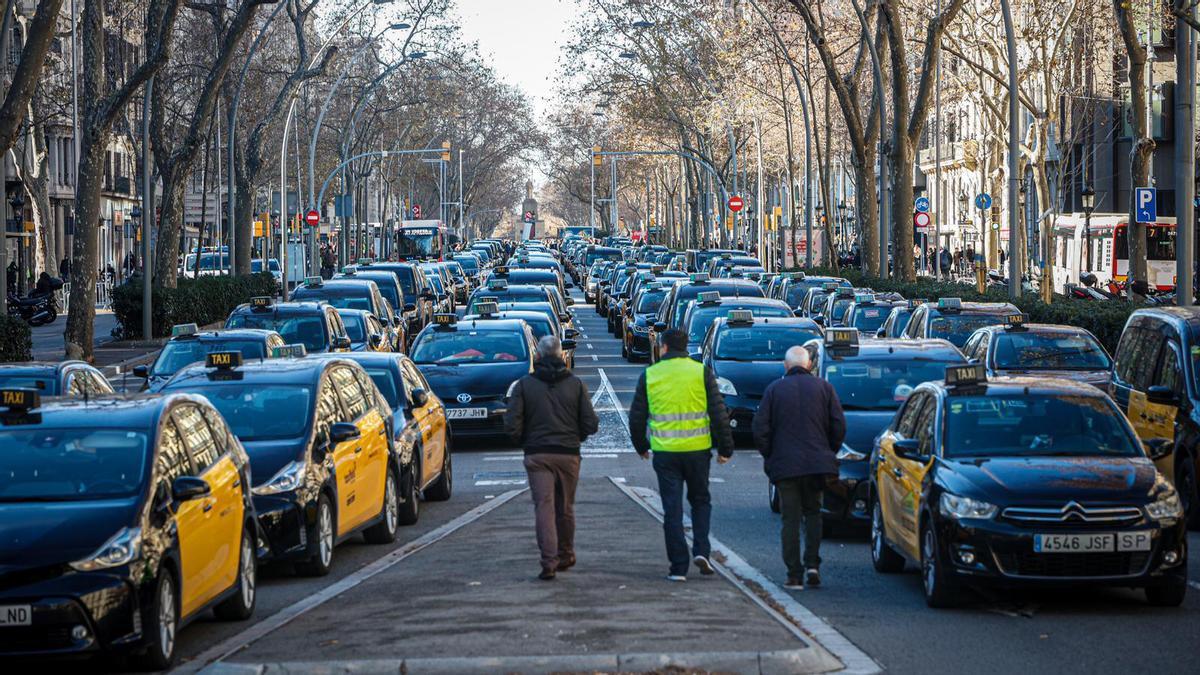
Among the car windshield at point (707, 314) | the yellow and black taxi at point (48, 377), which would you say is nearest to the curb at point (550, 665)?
the yellow and black taxi at point (48, 377)

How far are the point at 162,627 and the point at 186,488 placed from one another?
872 mm

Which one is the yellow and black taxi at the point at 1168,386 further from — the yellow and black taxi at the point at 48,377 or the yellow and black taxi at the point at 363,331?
the yellow and black taxi at the point at 363,331

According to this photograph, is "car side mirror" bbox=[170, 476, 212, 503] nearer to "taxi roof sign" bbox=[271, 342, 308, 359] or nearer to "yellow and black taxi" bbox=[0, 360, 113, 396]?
"yellow and black taxi" bbox=[0, 360, 113, 396]

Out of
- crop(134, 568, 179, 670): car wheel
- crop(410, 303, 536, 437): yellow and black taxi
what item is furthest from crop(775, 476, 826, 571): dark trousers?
crop(410, 303, 536, 437): yellow and black taxi

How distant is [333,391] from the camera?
15.1 metres

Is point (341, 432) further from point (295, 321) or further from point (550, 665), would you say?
point (295, 321)

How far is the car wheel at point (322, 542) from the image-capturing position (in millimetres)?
13539

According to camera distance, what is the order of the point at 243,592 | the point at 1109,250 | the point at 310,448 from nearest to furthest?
the point at 243,592 < the point at 310,448 < the point at 1109,250

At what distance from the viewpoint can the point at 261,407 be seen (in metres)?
14.6

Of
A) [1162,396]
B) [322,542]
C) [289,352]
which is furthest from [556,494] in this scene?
[1162,396]

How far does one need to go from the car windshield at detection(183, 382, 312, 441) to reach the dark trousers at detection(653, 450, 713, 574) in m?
3.04

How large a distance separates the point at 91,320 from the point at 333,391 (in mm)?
21952

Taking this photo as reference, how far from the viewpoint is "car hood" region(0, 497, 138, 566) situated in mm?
9602

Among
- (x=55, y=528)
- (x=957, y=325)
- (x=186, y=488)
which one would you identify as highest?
(x=957, y=325)
